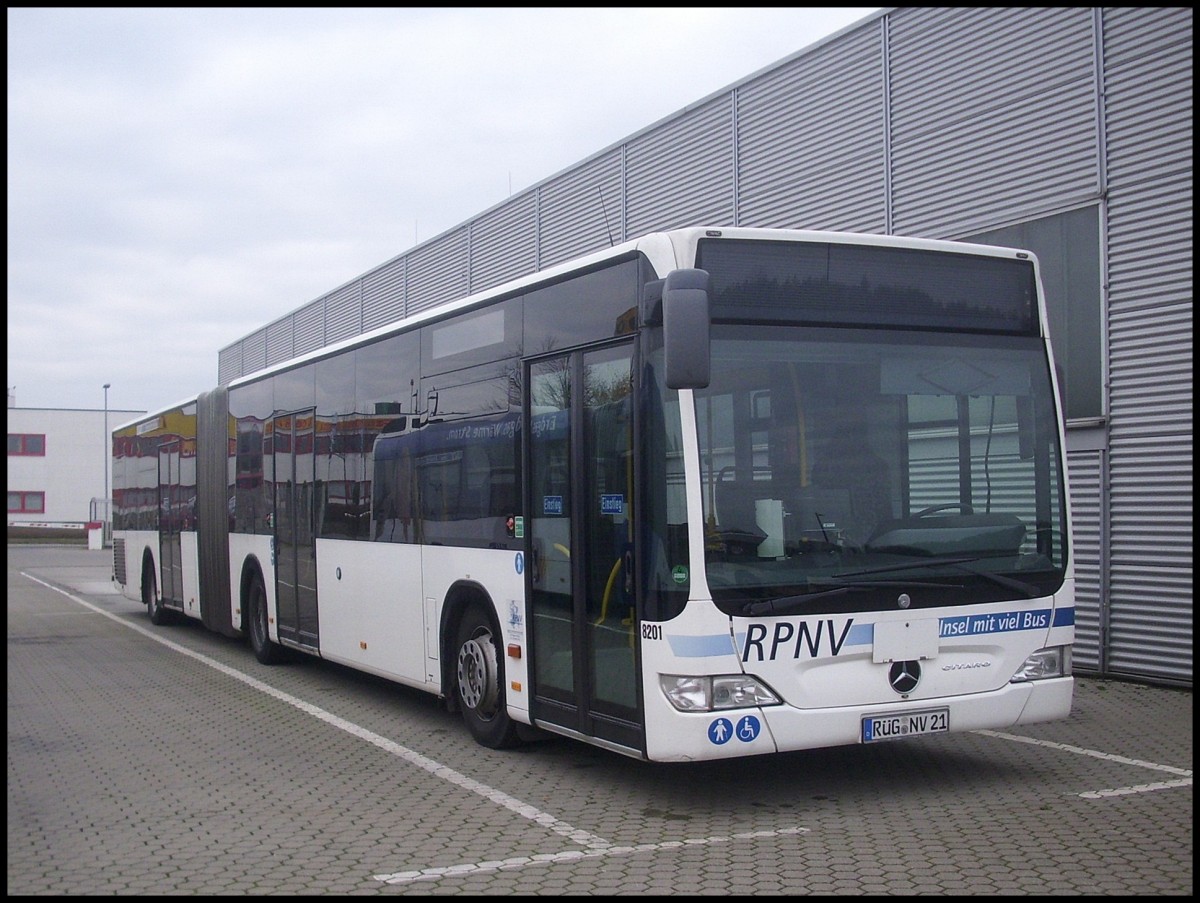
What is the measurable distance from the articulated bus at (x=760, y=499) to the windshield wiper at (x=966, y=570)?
0.05ft

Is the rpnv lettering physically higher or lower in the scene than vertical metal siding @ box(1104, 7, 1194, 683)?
lower

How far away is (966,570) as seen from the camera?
23.7ft

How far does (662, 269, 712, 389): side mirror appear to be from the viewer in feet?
20.8

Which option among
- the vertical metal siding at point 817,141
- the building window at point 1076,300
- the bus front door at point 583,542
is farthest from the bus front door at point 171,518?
the building window at point 1076,300

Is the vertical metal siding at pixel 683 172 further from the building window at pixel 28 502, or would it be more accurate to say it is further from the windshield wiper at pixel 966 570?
the building window at pixel 28 502

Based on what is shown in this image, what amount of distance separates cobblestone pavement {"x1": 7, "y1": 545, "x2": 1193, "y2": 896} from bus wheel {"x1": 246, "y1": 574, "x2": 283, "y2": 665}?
2.69m

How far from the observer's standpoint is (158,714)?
1099 cm

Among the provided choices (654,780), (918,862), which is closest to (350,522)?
(654,780)

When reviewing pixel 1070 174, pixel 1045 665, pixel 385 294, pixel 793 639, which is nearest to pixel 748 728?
pixel 793 639

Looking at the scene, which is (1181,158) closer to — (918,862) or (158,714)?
(918,862)

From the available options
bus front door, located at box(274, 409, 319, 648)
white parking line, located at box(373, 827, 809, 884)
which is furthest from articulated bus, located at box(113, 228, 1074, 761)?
bus front door, located at box(274, 409, 319, 648)

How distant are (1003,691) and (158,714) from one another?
22.9ft

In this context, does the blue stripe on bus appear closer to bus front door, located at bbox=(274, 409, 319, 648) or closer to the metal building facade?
the metal building facade

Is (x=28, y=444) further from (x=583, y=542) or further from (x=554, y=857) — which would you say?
(x=554, y=857)
